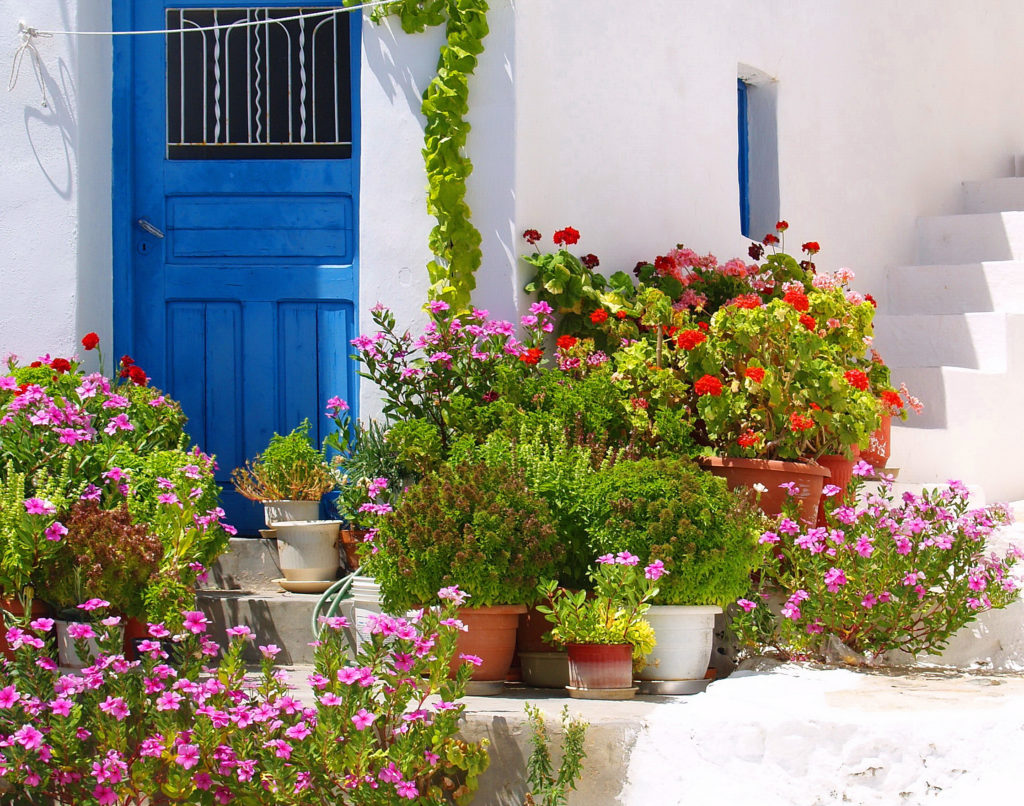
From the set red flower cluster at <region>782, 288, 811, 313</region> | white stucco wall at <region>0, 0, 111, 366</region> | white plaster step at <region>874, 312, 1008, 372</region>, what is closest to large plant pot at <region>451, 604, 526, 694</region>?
red flower cluster at <region>782, 288, 811, 313</region>

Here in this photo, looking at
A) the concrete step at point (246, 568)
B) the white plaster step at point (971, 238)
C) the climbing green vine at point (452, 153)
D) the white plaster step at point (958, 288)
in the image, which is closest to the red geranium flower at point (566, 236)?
the climbing green vine at point (452, 153)

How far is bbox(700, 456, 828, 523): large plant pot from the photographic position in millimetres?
5559

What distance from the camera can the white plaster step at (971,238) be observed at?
28.8ft

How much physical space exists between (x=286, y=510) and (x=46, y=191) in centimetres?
191

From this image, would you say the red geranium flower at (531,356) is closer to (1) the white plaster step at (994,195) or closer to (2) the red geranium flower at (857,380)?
(2) the red geranium flower at (857,380)

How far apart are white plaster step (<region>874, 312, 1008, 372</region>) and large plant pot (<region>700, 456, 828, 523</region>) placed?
113 inches

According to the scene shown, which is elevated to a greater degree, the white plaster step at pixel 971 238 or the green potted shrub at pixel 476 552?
the white plaster step at pixel 971 238

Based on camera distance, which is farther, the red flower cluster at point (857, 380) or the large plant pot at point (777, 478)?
the red flower cluster at point (857, 380)

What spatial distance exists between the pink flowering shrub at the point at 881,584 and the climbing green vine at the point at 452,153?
1930 mm

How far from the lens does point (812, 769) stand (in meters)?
4.15

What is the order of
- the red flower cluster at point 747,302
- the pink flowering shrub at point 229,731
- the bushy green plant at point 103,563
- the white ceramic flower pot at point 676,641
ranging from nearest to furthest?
the pink flowering shrub at point 229,731
the bushy green plant at point 103,563
the white ceramic flower pot at point 676,641
the red flower cluster at point 747,302

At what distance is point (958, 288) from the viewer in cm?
849

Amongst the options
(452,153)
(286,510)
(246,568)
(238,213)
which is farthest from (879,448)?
(238,213)

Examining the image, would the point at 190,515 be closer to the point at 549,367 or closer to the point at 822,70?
the point at 549,367
